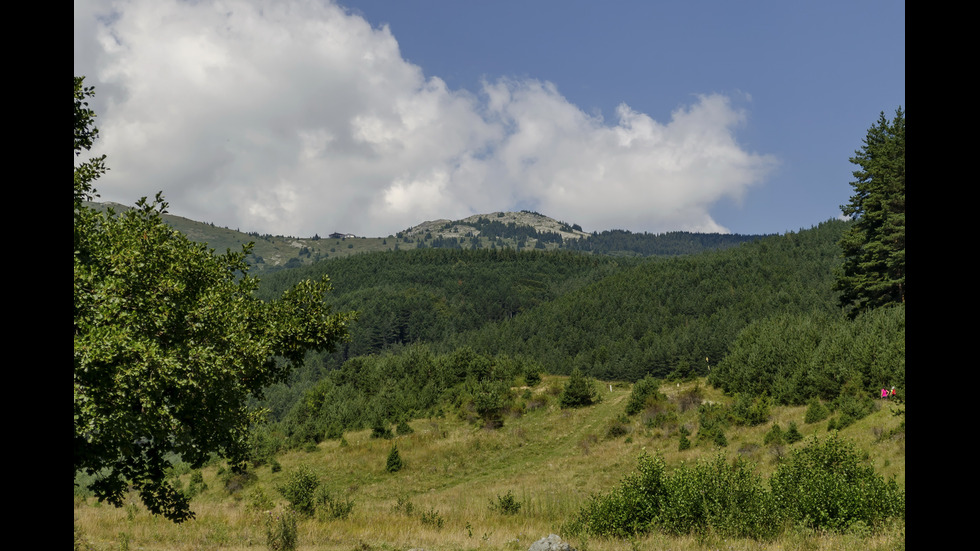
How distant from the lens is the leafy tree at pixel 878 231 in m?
52.9

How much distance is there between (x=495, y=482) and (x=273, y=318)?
3268 cm

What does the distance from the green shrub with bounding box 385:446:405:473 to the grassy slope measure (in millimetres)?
805

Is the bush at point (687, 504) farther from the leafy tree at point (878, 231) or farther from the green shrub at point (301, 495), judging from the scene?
the leafy tree at point (878, 231)

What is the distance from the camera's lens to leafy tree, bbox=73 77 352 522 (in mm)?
9883

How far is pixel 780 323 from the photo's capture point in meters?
66.6

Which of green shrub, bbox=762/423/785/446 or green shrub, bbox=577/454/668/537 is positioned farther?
green shrub, bbox=762/423/785/446

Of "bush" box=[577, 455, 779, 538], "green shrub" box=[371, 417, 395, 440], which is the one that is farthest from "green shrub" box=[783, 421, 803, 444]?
"green shrub" box=[371, 417, 395, 440]

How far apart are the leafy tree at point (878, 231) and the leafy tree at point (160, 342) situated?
5575 cm

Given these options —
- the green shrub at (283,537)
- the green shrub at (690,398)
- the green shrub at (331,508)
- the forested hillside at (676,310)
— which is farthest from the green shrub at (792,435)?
the forested hillside at (676,310)

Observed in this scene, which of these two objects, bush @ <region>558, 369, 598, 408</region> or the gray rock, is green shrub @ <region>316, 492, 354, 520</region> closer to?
the gray rock

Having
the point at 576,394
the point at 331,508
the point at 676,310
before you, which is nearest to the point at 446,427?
the point at 576,394

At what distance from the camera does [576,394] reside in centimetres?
6506

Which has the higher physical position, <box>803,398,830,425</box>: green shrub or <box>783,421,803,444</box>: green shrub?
<box>803,398,830,425</box>: green shrub
